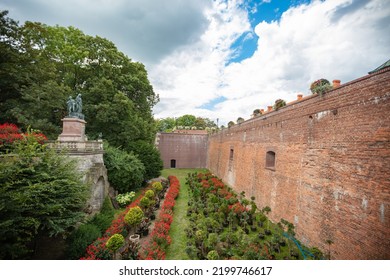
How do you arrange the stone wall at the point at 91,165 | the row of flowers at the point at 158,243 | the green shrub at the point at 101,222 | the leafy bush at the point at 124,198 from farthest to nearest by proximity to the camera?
the leafy bush at the point at 124,198, the stone wall at the point at 91,165, the green shrub at the point at 101,222, the row of flowers at the point at 158,243

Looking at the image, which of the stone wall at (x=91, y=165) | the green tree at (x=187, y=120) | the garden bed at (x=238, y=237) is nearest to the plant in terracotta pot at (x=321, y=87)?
the garden bed at (x=238, y=237)

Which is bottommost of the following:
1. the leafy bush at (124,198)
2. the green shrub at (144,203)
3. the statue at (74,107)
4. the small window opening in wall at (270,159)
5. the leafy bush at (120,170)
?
the leafy bush at (124,198)

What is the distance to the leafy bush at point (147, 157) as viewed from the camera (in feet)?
49.6

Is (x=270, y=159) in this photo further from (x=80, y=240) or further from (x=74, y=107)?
(x=74, y=107)

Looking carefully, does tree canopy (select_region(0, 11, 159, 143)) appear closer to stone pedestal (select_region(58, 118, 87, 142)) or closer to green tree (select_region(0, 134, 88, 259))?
stone pedestal (select_region(58, 118, 87, 142))

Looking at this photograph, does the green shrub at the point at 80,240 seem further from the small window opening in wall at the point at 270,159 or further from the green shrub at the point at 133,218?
the small window opening in wall at the point at 270,159

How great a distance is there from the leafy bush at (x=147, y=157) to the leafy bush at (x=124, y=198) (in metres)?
3.59

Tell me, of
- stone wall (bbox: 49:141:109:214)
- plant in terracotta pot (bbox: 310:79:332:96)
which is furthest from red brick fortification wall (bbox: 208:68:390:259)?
stone wall (bbox: 49:141:109:214)

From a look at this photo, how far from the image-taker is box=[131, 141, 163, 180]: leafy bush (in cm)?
1511

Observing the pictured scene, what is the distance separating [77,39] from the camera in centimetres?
1409

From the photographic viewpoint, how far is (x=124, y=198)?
11.6m

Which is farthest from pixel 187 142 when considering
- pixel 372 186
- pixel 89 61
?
pixel 372 186
